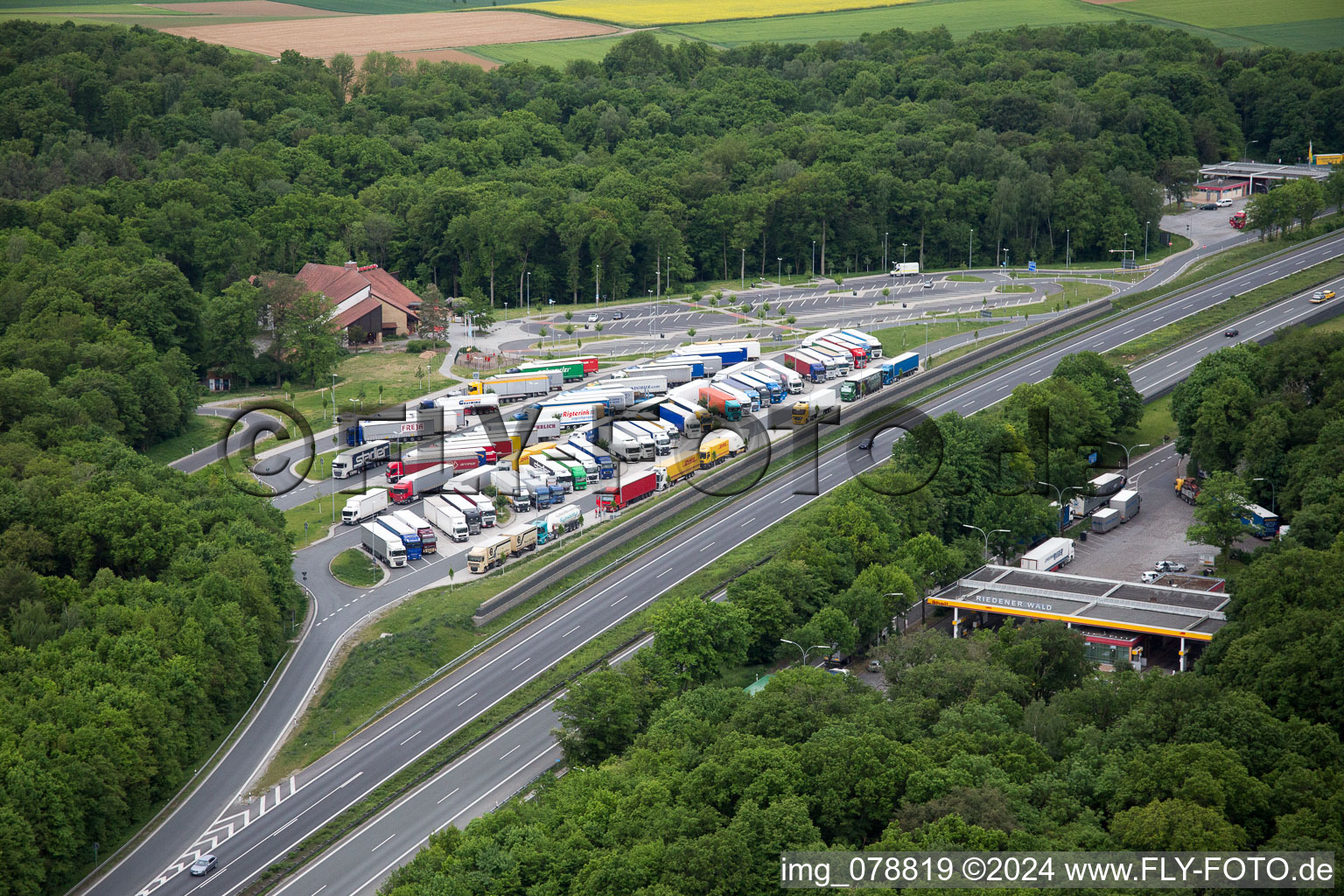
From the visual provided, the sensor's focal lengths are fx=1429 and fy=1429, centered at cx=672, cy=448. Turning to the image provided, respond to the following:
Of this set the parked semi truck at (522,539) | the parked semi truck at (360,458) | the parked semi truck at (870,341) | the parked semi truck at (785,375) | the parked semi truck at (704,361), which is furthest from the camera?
the parked semi truck at (870,341)

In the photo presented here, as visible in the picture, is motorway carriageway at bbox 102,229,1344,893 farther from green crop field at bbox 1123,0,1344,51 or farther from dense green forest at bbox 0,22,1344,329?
green crop field at bbox 1123,0,1344,51

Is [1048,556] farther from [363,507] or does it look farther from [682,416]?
[363,507]

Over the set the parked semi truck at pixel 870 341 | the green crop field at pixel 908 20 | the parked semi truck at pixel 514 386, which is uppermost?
the green crop field at pixel 908 20

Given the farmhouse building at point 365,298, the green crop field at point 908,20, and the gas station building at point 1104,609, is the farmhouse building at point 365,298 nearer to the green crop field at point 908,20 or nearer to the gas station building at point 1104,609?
the gas station building at point 1104,609

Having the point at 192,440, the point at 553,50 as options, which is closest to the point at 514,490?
the point at 192,440

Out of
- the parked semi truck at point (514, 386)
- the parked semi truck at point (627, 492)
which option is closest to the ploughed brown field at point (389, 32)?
the parked semi truck at point (514, 386)

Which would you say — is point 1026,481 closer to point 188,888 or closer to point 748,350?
point 748,350

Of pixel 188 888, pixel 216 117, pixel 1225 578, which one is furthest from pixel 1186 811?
pixel 216 117
